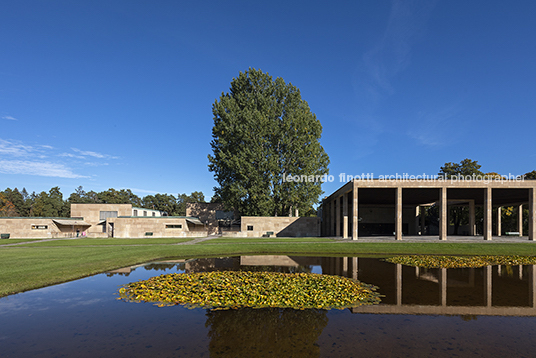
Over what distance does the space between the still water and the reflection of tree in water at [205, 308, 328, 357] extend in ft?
0.07

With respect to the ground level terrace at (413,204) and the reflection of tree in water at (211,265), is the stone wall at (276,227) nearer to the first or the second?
the ground level terrace at (413,204)

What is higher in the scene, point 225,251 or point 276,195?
point 276,195

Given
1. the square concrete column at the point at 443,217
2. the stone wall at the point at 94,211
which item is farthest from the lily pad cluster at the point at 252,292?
the stone wall at the point at 94,211

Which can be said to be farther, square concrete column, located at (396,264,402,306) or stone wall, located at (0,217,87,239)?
stone wall, located at (0,217,87,239)

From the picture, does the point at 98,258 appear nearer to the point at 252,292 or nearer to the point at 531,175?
the point at 252,292

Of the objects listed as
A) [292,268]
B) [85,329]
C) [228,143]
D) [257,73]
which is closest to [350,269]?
[292,268]

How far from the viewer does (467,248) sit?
2747cm

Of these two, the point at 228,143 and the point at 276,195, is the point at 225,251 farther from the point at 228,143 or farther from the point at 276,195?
the point at 228,143

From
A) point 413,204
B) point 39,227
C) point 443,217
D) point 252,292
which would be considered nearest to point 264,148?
point 443,217

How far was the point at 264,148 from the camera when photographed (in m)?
48.9

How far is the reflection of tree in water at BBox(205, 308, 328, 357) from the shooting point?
21.4ft

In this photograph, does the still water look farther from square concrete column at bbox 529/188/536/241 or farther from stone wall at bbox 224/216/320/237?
stone wall at bbox 224/216/320/237

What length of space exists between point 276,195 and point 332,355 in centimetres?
4142

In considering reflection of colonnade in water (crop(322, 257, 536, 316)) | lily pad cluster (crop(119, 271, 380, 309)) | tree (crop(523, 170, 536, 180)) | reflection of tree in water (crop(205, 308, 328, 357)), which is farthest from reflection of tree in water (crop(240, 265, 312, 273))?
tree (crop(523, 170, 536, 180))
